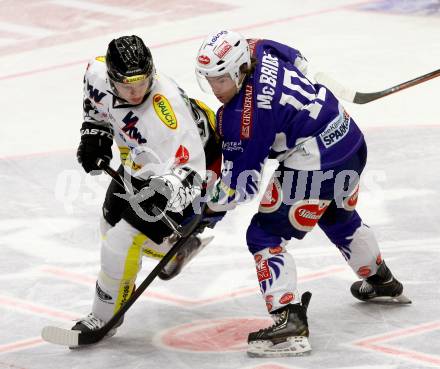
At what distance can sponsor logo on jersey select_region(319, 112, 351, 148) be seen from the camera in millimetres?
4363

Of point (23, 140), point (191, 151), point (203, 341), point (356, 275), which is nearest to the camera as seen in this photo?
point (191, 151)

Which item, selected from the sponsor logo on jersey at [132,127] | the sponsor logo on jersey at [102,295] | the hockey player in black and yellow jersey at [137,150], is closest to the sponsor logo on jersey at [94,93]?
the hockey player in black and yellow jersey at [137,150]

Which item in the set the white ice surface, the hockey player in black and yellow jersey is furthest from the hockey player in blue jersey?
the white ice surface

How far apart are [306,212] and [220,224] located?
4.90 ft

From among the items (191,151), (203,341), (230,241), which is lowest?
(230,241)

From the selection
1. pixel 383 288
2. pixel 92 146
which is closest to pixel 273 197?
pixel 383 288

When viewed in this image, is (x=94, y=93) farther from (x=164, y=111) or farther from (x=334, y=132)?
(x=334, y=132)

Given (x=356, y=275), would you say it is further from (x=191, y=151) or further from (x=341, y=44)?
(x=341, y=44)

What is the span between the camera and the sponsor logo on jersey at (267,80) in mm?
4215

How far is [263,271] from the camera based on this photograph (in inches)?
173

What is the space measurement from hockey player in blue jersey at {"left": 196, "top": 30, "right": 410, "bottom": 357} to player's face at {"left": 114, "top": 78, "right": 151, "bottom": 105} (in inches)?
8.4

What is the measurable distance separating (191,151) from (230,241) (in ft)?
4.95

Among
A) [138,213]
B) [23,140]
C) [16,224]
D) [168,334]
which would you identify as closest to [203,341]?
[168,334]

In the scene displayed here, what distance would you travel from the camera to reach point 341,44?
8883mm
